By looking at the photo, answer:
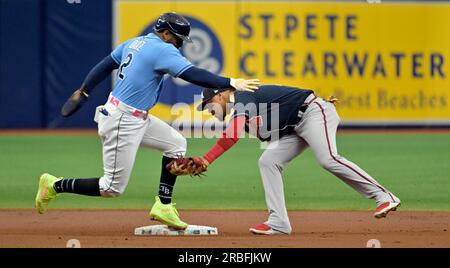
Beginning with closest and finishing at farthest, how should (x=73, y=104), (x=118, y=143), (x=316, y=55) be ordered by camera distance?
(x=118, y=143)
(x=73, y=104)
(x=316, y=55)

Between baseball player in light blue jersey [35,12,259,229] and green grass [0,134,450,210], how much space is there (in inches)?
85.1

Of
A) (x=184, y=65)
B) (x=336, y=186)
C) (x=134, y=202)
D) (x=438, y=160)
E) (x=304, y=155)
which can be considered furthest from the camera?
(x=304, y=155)

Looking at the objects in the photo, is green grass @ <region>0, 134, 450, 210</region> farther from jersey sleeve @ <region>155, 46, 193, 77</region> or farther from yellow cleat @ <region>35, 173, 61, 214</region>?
jersey sleeve @ <region>155, 46, 193, 77</region>

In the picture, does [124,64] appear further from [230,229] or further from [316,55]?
[316,55]

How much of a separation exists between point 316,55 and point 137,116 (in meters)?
12.2

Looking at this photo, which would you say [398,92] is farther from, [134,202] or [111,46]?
[134,202]

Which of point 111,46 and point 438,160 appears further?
point 111,46

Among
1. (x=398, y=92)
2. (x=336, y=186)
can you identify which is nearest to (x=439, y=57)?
(x=398, y=92)

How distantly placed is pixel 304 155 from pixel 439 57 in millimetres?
5759

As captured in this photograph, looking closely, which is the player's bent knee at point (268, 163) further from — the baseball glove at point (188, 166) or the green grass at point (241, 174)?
the green grass at point (241, 174)

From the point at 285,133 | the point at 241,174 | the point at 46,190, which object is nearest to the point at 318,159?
the point at 285,133

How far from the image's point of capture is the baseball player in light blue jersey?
801 cm

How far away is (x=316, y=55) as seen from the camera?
65.4 ft

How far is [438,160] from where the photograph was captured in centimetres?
1469
